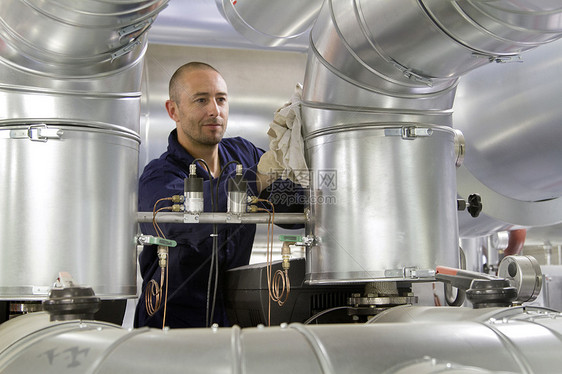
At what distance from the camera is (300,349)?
0.69 m

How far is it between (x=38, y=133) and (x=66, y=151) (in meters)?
0.06

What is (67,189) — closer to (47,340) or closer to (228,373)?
(47,340)

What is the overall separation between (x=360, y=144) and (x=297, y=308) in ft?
1.46

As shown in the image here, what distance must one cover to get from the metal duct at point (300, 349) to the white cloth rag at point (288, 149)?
0.63 m

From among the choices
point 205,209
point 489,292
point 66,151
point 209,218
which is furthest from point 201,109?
point 489,292

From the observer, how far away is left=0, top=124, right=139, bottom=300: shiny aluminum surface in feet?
3.62

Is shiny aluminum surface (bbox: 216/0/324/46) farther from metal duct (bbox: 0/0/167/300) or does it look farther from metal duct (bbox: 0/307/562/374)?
metal duct (bbox: 0/307/562/374)

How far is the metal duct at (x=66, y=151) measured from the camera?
3.54ft

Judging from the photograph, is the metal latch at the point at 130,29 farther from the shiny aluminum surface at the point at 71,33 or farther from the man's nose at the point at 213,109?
the man's nose at the point at 213,109

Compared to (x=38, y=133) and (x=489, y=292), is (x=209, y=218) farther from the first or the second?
(x=489, y=292)

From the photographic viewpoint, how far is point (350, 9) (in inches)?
45.4

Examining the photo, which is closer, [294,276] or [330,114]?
[330,114]

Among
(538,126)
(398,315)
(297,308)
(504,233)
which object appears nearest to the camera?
(398,315)

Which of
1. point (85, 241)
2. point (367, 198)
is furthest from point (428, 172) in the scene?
point (85, 241)
